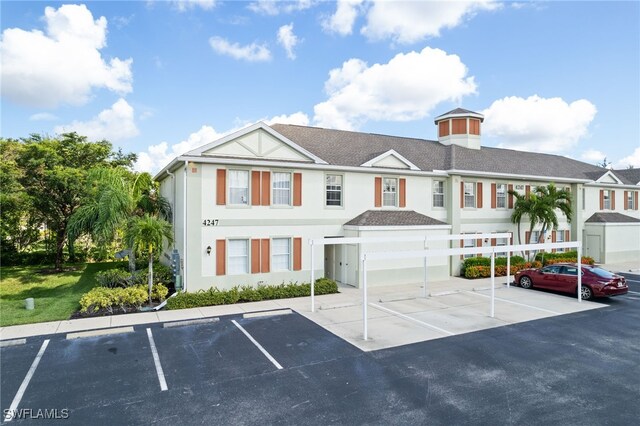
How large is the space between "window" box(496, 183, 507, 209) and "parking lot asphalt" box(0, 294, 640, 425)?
1452cm

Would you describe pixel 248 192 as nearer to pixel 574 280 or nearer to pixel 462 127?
pixel 574 280

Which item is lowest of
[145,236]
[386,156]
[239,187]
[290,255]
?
[290,255]

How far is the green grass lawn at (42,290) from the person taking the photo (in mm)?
14227

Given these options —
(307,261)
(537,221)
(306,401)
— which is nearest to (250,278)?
(307,261)

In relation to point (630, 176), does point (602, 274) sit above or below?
below

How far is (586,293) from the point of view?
17812 mm

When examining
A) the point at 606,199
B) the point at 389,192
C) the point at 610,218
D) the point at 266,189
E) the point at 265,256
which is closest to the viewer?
the point at 265,256

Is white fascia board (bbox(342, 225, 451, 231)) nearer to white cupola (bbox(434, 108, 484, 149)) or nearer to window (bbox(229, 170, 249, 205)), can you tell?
window (bbox(229, 170, 249, 205))

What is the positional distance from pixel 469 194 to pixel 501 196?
305 cm

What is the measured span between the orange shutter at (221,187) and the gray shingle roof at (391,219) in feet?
22.1

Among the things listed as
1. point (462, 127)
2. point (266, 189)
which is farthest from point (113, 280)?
point (462, 127)

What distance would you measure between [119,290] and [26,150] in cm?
1302

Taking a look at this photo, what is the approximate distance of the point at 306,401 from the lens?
8.09m

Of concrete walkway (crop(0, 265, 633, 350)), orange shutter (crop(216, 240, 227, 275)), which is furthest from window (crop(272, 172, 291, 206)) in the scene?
concrete walkway (crop(0, 265, 633, 350))
